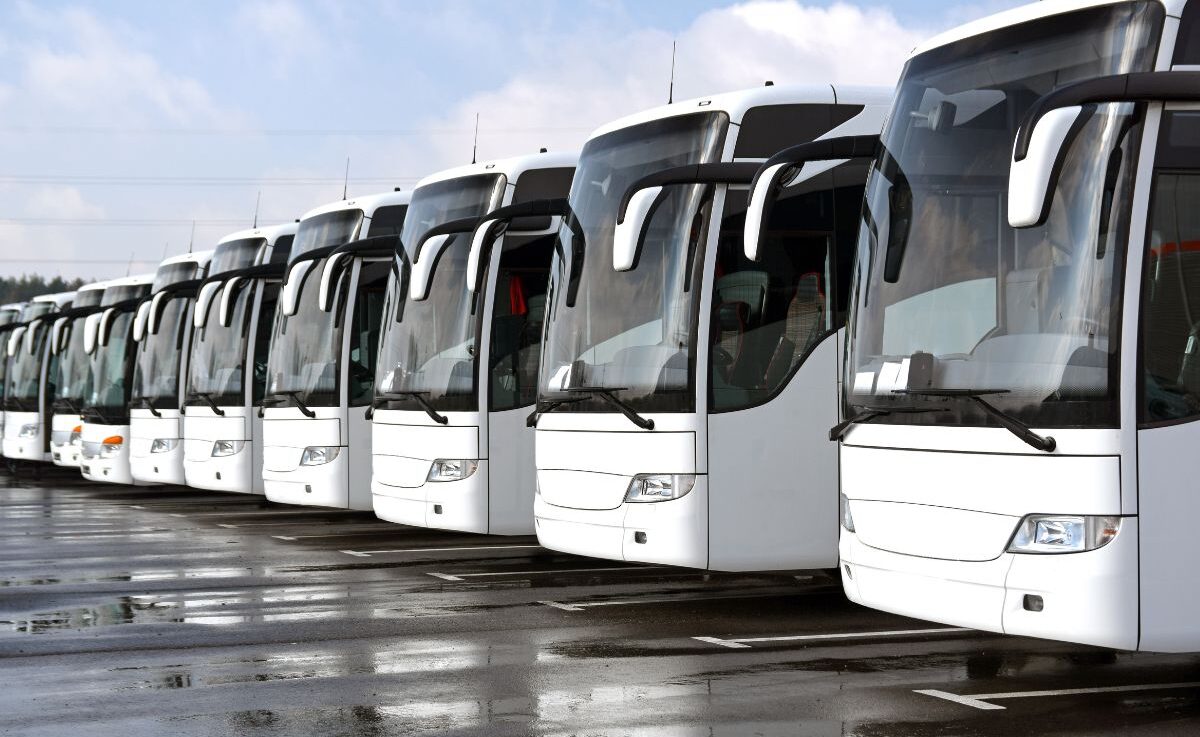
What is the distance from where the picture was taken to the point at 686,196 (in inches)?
448

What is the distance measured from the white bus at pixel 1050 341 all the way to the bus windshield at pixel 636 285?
264cm

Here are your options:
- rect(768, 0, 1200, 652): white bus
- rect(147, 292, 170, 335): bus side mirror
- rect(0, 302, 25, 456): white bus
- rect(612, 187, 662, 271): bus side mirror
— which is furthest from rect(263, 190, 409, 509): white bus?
rect(0, 302, 25, 456): white bus

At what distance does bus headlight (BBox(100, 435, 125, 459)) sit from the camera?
83.4ft

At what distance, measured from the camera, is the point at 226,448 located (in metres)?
21.0

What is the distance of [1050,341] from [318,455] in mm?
11364

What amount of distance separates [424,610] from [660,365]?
236 cm

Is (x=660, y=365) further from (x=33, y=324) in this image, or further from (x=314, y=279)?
(x=33, y=324)

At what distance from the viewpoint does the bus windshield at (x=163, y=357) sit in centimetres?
2347

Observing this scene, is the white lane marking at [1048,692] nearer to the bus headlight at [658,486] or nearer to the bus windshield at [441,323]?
the bus headlight at [658,486]

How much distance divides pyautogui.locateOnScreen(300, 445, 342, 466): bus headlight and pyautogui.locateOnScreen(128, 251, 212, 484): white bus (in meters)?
5.25

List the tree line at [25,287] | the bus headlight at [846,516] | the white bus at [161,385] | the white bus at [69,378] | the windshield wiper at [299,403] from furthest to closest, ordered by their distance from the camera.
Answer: the tree line at [25,287] → the white bus at [69,378] → the white bus at [161,385] → the windshield wiper at [299,403] → the bus headlight at [846,516]

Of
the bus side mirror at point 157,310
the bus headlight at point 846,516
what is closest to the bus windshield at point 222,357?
the bus side mirror at point 157,310

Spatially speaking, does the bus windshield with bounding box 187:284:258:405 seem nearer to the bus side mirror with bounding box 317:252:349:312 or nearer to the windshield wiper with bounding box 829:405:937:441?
the bus side mirror with bounding box 317:252:349:312

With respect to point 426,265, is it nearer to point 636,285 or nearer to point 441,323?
point 441,323
